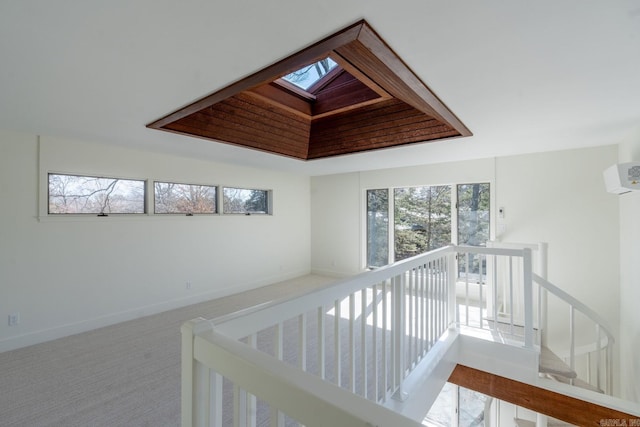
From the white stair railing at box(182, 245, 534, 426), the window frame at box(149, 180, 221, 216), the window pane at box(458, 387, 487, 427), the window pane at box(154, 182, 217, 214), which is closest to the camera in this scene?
the white stair railing at box(182, 245, 534, 426)

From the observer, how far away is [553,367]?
2791 mm

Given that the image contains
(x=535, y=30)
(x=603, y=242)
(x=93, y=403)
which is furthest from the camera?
(x=603, y=242)

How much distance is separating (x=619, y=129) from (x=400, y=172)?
2.83 metres

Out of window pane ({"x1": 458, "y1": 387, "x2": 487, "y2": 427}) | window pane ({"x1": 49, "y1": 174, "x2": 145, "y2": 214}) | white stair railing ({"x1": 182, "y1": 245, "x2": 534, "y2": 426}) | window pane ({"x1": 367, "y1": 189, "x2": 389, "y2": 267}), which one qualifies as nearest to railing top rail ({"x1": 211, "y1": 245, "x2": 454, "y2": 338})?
white stair railing ({"x1": 182, "y1": 245, "x2": 534, "y2": 426})

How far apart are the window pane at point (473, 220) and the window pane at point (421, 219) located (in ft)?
0.67

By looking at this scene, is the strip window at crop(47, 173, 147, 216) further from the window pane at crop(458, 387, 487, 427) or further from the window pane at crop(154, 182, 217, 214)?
the window pane at crop(458, 387, 487, 427)

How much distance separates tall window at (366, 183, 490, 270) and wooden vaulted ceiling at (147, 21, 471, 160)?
6.26 ft

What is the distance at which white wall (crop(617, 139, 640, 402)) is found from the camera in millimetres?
2680

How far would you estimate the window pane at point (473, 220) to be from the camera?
4.34 meters

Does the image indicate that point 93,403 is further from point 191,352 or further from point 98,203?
point 98,203

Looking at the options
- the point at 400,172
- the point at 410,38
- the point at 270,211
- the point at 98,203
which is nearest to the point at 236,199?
the point at 270,211

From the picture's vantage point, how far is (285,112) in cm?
349

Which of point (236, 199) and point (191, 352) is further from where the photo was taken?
point (236, 199)

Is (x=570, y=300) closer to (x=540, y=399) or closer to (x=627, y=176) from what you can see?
(x=540, y=399)
